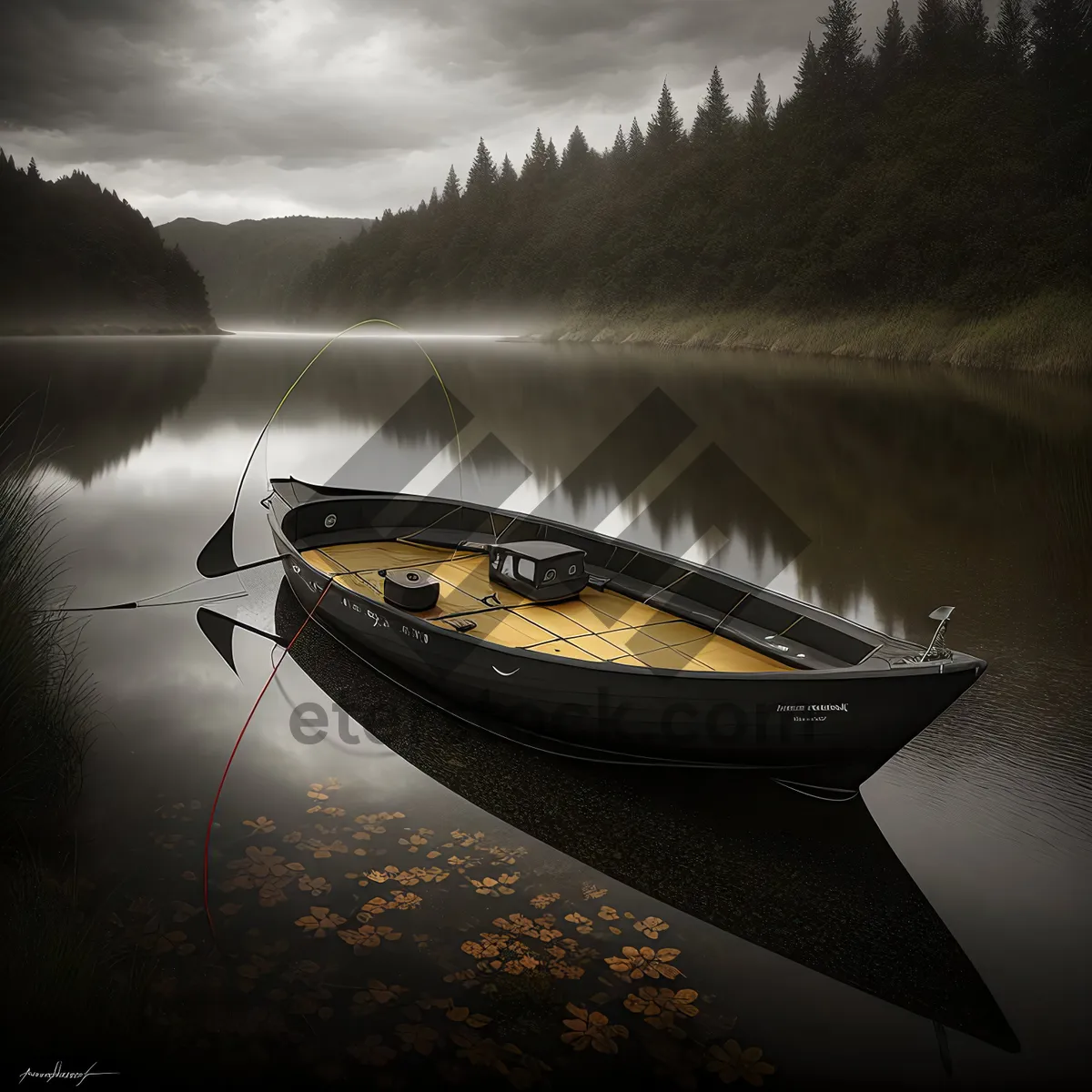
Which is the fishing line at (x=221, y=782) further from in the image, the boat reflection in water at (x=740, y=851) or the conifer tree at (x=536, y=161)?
the conifer tree at (x=536, y=161)

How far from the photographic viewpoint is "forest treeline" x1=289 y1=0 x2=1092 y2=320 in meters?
40.3

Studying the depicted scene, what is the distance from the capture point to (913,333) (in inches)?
1569

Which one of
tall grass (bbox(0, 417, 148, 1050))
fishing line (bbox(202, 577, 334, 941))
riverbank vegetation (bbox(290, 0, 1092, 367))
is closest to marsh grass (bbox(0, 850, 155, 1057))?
tall grass (bbox(0, 417, 148, 1050))

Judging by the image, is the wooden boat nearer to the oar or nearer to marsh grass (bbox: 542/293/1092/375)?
the oar

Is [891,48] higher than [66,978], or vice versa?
[891,48]

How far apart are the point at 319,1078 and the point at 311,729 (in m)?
3.83

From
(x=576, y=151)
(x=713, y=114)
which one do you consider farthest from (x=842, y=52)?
(x=576, y=151)

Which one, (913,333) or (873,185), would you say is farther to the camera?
(873,185)

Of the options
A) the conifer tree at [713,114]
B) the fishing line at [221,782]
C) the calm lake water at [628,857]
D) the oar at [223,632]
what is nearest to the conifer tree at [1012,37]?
the conifer tree at [713,114]

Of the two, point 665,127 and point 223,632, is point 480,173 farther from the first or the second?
point 223,632

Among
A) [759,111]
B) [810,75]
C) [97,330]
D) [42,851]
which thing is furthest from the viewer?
[97,330]

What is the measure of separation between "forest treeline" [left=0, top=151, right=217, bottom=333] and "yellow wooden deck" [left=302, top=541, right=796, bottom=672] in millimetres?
86161

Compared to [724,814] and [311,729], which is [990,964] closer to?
[724,814]
